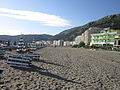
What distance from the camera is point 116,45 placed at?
188ft

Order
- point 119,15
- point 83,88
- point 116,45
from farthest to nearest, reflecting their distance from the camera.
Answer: point 119,15
point 116,45
point 83,88

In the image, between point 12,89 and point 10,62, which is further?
point 10,62

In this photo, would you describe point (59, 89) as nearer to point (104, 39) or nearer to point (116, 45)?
point (116, 45)

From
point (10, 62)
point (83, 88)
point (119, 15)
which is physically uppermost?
point (119, 15)

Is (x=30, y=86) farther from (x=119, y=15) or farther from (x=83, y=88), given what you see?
(x=119, y=15)

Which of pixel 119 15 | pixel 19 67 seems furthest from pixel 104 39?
pixel 119 15

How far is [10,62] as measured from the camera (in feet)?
31.2

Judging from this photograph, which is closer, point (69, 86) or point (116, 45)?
point (69, 86)

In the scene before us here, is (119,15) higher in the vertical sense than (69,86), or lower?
higher

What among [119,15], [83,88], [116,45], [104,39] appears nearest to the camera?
[83,88]

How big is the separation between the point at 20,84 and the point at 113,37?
59144mm

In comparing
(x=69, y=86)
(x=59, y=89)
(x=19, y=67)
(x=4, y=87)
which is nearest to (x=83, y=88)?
(x=69, y=86)

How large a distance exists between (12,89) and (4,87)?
33 centimetres

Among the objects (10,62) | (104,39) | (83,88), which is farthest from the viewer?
(104,39)
